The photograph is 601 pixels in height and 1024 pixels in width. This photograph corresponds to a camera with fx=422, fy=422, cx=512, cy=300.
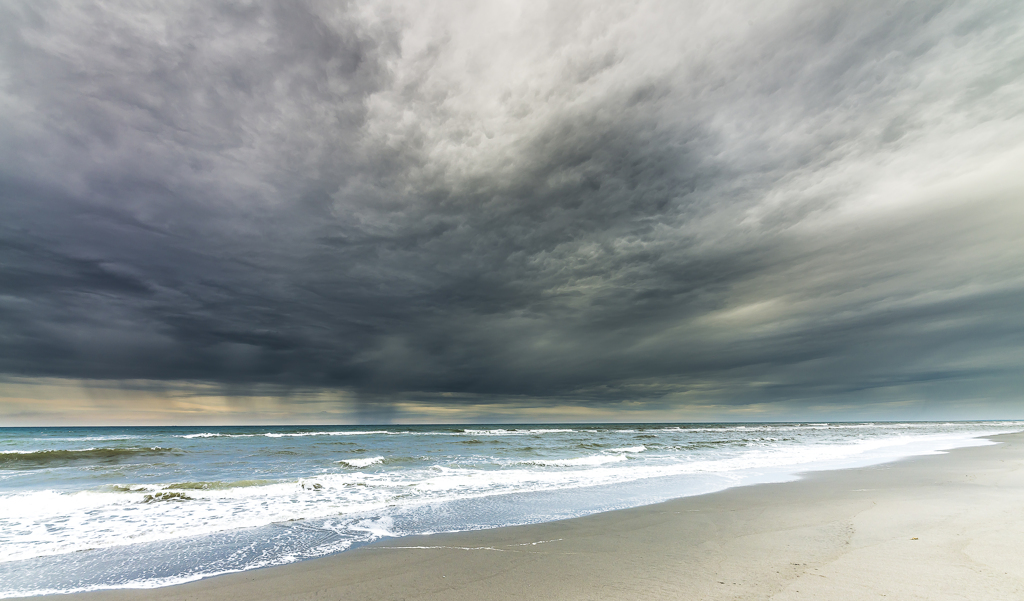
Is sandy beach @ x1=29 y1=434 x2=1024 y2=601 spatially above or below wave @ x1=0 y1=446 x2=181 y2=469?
above

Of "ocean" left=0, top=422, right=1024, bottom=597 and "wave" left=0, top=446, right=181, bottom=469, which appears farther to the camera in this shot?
"wave" left=0, top=446, right=181, bottom=469

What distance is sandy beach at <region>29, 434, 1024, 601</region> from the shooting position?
16.7 feet

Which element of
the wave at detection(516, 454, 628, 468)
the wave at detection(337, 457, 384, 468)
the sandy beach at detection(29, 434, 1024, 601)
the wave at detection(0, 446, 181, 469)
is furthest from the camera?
the wave at detection(516, 454, 628, 468)

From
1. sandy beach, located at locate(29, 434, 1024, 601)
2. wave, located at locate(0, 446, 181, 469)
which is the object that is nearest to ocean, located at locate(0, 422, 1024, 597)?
wave, located at locate(0, 446, 181, 469)

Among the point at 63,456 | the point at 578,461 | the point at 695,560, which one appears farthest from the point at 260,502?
the point at 63,456

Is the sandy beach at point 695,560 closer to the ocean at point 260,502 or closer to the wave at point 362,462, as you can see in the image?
the ocean at point 260,502

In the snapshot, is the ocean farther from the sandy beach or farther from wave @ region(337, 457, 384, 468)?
the sandy beach

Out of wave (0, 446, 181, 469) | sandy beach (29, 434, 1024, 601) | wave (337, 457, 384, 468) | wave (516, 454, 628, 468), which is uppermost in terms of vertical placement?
sandy beach (29, 434, 1024, 601)

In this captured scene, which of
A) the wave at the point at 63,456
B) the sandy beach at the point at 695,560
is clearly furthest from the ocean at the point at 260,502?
the sandy beach at the point at 695,560

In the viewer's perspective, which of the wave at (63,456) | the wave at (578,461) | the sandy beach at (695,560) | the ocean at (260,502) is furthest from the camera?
the wave at (578,461)

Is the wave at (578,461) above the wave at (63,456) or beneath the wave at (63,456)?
beneath

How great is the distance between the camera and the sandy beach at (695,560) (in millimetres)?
5090

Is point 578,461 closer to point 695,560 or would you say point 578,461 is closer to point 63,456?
point 695,560

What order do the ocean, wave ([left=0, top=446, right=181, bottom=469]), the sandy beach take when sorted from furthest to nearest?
1. wave ([left=0, top=446, right=181, bottom=469])
2. the ocean
3. the sandy beach
